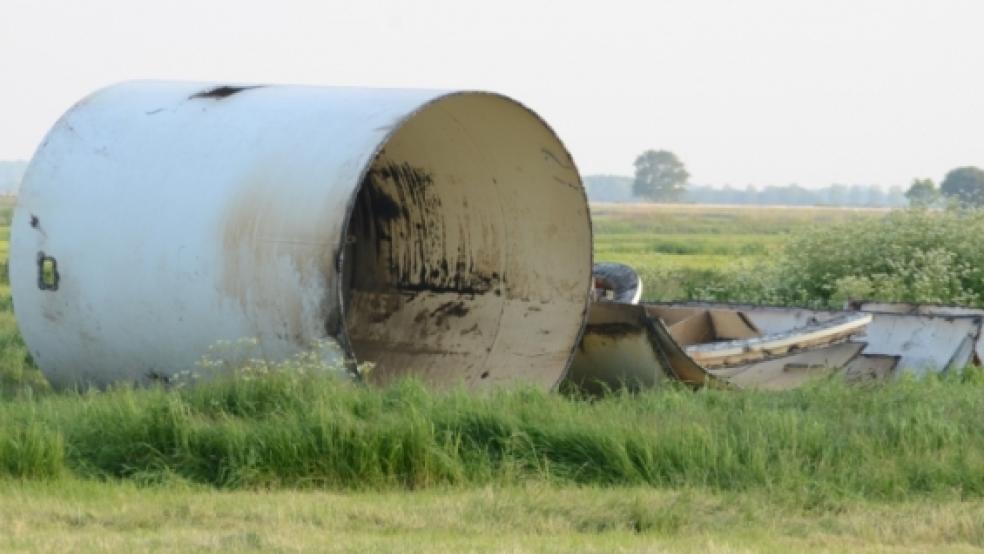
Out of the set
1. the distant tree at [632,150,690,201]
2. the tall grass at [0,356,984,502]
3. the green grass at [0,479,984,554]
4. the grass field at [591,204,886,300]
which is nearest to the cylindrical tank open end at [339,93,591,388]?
the tall grass at [0,356,984,502]

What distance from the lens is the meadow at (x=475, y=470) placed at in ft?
22.2

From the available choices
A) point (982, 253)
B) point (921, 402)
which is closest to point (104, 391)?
point (921, 402)

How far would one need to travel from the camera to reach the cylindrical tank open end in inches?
471

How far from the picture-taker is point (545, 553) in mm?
6309

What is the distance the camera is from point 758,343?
39.9ft

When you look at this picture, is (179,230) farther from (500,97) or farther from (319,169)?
(500,97)

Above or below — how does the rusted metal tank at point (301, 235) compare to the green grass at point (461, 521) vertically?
above

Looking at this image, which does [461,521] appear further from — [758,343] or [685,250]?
[685,250]

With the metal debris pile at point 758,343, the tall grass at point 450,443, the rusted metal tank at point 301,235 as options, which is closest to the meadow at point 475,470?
the tall grass at point 450,443

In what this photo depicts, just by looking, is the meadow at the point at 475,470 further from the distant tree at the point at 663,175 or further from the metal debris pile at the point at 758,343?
the distant tree at the point at 663,175

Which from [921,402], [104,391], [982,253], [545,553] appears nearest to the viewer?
[545,553]

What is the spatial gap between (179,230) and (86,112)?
1.57m

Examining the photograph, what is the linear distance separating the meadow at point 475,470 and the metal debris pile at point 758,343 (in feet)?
5.47

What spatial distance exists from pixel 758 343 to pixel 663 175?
517ft
